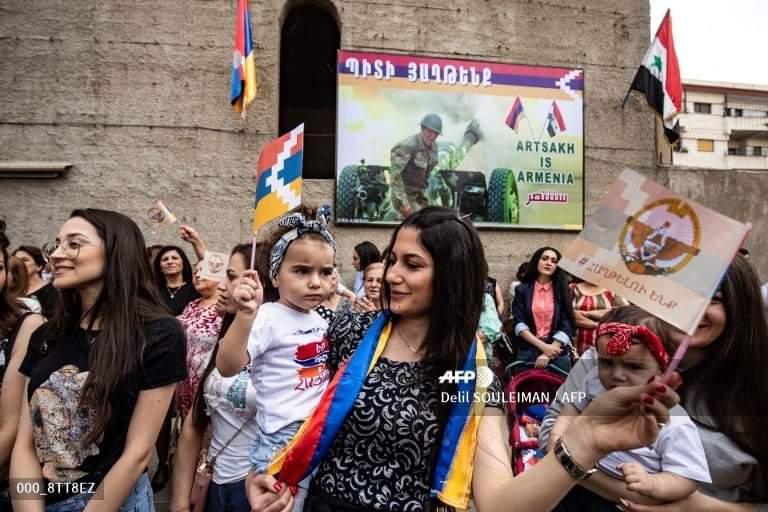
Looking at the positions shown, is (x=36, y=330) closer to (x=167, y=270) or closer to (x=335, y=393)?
(x=335, y=393)

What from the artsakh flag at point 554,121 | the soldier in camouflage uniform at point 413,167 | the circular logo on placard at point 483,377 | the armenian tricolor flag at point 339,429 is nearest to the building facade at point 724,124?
the artsakh flag at point 554,121

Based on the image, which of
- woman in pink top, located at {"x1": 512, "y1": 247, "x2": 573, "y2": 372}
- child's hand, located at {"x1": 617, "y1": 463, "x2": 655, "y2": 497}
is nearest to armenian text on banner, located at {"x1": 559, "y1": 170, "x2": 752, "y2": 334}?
child's hand, located at {"x1": 617, "y1": 463, "x2": 655, "y2": 497}

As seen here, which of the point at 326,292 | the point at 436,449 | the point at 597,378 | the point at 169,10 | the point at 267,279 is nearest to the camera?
the point at 436,449

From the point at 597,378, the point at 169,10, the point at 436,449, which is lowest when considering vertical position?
the point at 436,449

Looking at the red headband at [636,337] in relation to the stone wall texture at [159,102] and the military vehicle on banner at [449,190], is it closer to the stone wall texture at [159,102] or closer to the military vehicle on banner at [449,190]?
the military vehicle on banner at [449,190]

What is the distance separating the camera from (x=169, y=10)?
7.40m

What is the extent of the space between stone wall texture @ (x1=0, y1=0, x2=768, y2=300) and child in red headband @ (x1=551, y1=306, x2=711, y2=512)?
222 inches

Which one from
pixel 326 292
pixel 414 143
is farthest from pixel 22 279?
pixel 414 143

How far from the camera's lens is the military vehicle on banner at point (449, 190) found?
7414 mm

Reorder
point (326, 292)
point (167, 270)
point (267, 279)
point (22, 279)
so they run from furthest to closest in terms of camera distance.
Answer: point (167, 270) < point (22, 279) < point (267, 279) < point (326, 292)

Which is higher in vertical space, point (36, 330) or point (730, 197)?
point (730, 197)

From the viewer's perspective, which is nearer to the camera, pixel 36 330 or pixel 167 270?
pixel 36 330

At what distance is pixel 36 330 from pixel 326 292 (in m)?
1.25

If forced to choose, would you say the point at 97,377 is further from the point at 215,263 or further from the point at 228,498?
the point at 215,263
